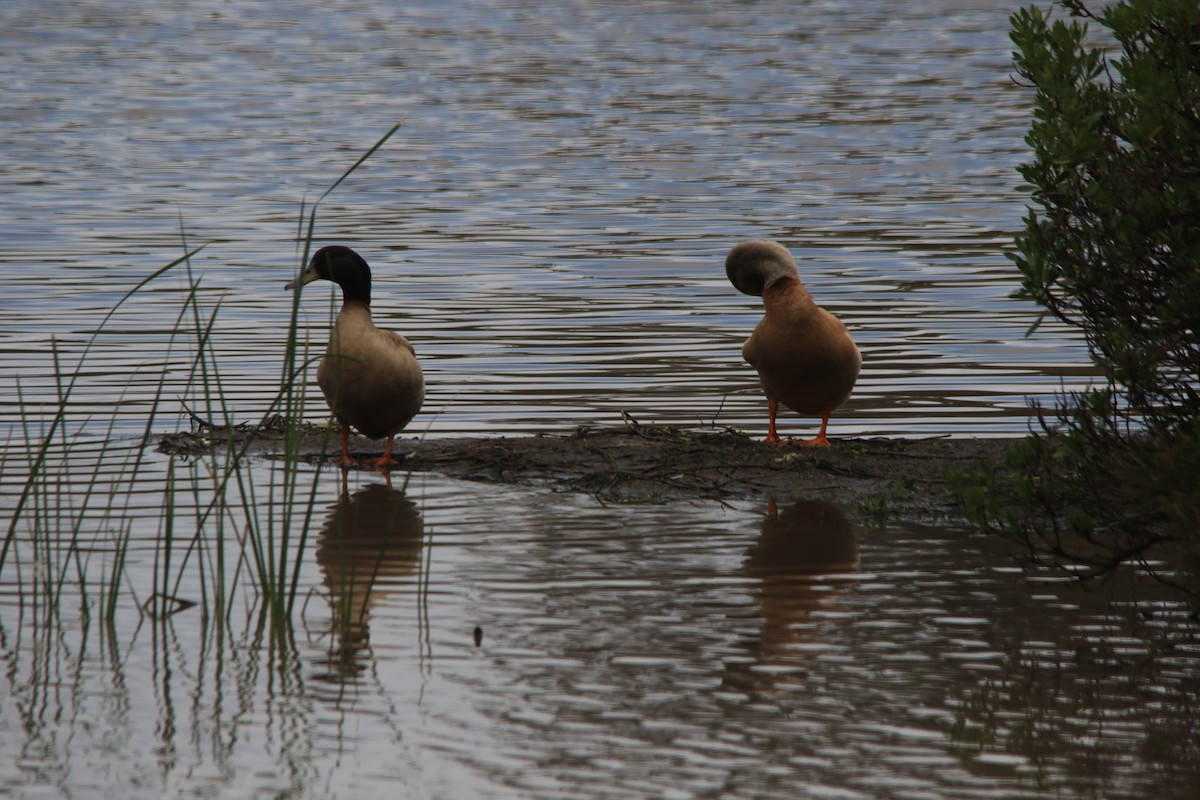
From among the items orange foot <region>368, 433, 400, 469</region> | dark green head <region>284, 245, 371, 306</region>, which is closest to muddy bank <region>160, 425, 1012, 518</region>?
orange foot <region>368, 433, 400, 469</region>

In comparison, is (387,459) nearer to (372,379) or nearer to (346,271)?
(372,379)

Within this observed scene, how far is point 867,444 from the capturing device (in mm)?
9906

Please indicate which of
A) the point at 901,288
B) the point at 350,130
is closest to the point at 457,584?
the point at 901,288

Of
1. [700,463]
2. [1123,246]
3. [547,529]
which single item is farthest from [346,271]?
[1123,246]

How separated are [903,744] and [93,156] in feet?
78.4

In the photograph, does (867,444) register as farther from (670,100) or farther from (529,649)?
(670,100)

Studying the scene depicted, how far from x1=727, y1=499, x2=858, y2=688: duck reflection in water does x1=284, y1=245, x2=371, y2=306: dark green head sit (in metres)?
2.67

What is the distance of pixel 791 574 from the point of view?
24.6ft

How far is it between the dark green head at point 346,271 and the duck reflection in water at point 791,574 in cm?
267

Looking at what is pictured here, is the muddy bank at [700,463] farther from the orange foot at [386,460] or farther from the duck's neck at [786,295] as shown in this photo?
the duck's neck at [786,295]

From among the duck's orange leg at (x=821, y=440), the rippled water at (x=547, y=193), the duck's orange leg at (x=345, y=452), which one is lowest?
the rippled water at (x=547, y=193)

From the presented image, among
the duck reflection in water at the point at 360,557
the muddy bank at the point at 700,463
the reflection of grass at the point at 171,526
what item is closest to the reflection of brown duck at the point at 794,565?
the muddy bank at the point at 700,463

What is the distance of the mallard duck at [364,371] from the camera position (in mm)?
9430

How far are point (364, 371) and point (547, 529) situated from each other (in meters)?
1.74
